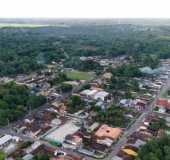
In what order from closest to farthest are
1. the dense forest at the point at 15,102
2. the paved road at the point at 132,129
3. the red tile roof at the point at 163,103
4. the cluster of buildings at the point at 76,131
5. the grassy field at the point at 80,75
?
1. the cluster of buildings at the point at 76,131
2. the paved road at the point at 132,129
3. the dense forest at the point at 15,102
4. the red tile roof at the point at 163,103
5. the grassy field at the point at 80,75

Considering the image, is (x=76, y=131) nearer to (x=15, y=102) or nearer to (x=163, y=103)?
(x=15, y=102)

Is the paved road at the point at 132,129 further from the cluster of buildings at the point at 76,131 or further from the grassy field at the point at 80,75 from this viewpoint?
the grassy field at the point at 80,75


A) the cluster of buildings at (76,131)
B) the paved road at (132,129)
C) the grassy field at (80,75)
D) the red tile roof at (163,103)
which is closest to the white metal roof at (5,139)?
the cluster of buildings at (76,131)

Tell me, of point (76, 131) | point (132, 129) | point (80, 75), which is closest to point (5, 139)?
point (76, 131)

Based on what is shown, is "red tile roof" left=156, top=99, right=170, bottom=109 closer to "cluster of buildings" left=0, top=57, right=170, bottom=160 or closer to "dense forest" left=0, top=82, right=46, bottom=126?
"cluster of buildings" left=0, top=57, right=170, bottom=160

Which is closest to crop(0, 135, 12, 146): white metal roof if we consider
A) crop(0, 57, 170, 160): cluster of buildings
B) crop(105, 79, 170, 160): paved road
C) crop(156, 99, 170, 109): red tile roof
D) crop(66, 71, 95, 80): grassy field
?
crop(0, 57, 170, 160): cluster of buildings

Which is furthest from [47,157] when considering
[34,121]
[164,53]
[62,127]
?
[164,53]

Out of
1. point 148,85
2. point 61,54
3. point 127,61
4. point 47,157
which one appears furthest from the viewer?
point 61,54

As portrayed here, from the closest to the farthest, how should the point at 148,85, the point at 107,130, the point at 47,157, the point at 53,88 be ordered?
the point at 47,157 → the point at 107,130 → the point at 53,88 → the point at 148,85

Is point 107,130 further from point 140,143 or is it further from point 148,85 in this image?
point 148,85
